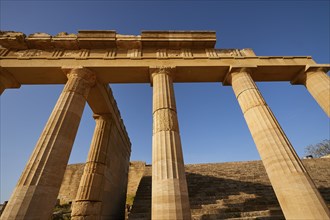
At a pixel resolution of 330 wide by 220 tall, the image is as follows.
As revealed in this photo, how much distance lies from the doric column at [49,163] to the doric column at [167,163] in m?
3.63

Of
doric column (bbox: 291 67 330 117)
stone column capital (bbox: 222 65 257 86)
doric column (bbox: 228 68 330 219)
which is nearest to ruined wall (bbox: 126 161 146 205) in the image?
A: stone column capital (bbox: 222 65 257 86)

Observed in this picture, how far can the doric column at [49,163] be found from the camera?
5.60 m

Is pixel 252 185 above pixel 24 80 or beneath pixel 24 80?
beneath

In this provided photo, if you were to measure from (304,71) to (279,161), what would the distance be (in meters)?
6.88

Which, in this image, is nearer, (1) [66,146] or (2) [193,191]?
(1) [66,146]

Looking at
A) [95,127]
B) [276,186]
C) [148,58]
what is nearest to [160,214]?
[276,186]

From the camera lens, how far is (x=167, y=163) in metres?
6.24

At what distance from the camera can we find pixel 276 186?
6.52 meters

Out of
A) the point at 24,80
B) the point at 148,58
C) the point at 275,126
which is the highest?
→ the point at 148,58

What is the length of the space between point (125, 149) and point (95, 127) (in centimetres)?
493

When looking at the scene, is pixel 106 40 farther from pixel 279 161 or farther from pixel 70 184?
pixel 70 184

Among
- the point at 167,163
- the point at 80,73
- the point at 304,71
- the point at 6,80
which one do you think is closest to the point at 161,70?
the point at 80,73

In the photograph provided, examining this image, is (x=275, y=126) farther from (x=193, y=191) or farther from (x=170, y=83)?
(x=193, y=191)

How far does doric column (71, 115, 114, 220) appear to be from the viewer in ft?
31.2
